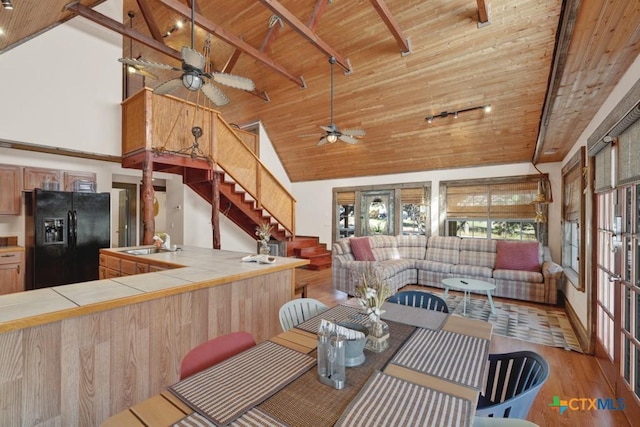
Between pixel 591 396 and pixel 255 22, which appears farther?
pixel 255 22

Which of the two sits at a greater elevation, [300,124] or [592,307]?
[300,124]

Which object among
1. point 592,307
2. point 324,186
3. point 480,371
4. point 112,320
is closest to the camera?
point 480,371

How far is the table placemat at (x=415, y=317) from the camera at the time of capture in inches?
65.9

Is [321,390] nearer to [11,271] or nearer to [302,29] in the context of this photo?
[302,29]

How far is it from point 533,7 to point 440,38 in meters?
1.14

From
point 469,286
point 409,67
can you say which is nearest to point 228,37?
point 409,67

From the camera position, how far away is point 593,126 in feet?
9.50

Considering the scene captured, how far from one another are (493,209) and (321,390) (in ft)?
21.0

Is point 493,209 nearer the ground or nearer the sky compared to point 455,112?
nearer the ground

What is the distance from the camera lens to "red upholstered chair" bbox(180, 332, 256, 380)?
1228 mm

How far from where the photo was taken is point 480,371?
3.84 feet

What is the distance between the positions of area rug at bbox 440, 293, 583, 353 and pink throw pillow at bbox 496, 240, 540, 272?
71 centimetres

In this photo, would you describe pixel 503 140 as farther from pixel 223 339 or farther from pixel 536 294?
pixel 223 339

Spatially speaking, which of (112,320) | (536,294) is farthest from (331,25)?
(536,294)
